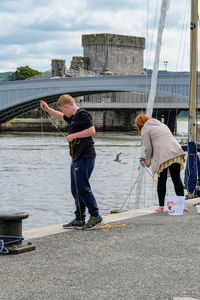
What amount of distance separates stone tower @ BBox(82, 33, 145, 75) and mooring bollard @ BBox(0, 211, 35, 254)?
92.3 meters

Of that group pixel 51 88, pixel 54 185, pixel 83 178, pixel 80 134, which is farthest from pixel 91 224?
pixel 51 88

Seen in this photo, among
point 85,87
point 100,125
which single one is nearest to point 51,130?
point 100,125

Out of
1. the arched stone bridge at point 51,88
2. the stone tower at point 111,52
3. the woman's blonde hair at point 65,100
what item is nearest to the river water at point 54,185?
the woman's blonde hair at point 65,100

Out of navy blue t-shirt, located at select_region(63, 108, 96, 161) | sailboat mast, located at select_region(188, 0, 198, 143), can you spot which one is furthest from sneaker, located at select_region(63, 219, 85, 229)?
sailboat mast, located at select_region(188, 0, 198, 143)

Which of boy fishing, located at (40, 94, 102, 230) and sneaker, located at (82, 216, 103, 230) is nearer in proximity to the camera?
boy fishing, located at (40, 94, 102, 230)

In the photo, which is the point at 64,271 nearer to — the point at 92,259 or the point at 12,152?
the point at 92,259

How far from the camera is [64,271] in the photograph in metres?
4.43

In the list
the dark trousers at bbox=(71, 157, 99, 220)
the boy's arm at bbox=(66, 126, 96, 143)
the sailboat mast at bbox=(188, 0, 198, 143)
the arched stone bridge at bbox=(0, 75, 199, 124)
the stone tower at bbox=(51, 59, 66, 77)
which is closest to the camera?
the boy's arm at bbox=(66, 126, 96, 143)

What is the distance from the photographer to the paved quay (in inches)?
155

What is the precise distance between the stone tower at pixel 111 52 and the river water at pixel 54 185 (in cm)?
6790

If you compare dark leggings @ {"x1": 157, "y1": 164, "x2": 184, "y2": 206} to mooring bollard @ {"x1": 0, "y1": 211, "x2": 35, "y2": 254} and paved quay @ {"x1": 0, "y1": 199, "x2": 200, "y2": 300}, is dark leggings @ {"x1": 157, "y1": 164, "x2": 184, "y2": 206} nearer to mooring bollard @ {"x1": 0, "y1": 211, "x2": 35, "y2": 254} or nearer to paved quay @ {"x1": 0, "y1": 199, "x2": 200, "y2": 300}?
paved quay @ {"x1": 0, "y1": 199, "x2": 200, "y2": 300}

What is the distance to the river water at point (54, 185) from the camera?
46.6 ft

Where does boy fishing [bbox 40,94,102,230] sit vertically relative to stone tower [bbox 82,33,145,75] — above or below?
below

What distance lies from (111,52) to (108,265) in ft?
316
